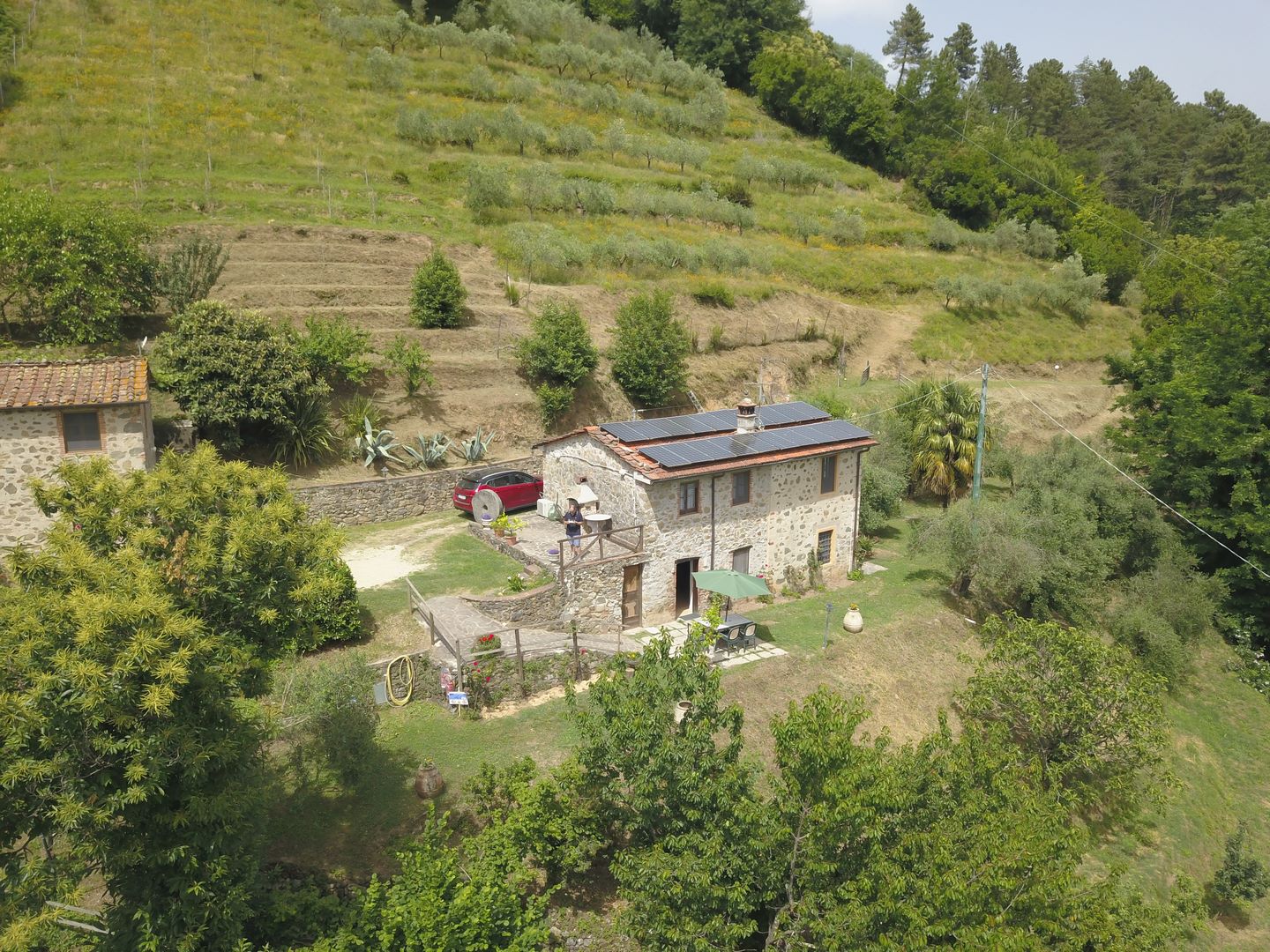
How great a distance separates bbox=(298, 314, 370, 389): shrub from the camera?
26734mm

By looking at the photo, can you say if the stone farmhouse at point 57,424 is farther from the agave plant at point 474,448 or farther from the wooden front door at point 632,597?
the wooden front door at point 632,597

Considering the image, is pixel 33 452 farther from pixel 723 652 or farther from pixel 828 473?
pixel 828 473

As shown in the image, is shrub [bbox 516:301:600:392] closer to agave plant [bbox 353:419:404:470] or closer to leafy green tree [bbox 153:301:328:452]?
agave plant [bbox 353:419:404:470]

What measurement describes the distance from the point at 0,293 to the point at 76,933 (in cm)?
2549

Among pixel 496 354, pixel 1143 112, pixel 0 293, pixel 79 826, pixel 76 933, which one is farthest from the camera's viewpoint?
pixel 1143 112

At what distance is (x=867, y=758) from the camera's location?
11.8m

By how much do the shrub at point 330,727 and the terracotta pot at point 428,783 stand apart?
1069 mm

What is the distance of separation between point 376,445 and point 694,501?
12.0m

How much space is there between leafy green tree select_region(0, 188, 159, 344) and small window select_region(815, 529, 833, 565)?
24.3 meters

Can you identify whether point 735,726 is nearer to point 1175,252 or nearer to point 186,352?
point 186,352

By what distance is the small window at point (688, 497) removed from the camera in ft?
68.3

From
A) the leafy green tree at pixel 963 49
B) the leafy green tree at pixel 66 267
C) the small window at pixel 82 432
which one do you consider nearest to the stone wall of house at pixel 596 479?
the small window at pixel 82 432

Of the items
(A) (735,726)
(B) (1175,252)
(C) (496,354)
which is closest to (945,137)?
(B) (1175,252)

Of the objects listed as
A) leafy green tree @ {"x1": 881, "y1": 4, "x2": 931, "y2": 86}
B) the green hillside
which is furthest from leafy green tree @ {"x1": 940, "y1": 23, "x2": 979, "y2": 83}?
the green hillside
